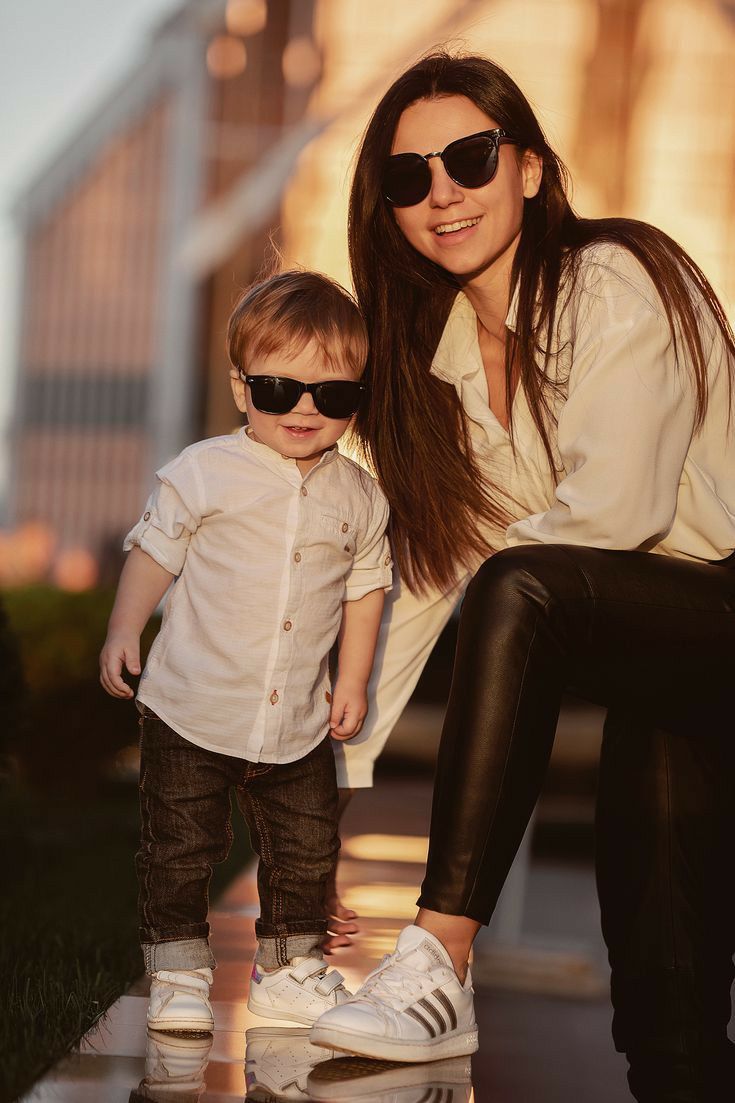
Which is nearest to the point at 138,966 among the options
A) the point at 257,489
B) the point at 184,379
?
the point at 257,489

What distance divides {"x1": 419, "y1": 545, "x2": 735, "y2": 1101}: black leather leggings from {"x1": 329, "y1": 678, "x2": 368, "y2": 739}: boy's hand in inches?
15.2

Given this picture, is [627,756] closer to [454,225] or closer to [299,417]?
[299,417]

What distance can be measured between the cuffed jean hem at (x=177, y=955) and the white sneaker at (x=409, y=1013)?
13.4 inches

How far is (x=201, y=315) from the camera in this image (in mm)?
10398

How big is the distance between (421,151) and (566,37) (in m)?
7.78

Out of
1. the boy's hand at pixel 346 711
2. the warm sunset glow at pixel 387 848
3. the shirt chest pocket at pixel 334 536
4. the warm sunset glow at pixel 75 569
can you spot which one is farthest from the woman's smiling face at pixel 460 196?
the warm sunset glow at pixel 75 569

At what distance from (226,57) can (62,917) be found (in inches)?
321

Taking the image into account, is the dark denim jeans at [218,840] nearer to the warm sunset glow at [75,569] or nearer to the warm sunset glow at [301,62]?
the warm sunset glow at [75,569]

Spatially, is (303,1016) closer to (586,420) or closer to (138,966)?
(138,966)

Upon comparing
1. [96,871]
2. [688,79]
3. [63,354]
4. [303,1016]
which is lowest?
[96,871]

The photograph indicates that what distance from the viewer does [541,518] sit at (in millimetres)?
2322

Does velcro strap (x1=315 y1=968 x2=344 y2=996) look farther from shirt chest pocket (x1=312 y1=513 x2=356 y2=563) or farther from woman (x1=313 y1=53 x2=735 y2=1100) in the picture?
shirt chest pocket (x1=312 y1=513 x2=356 y2=563)

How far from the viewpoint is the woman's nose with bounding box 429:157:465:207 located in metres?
2.50

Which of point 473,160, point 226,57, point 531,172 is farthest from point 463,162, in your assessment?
point 226,57
